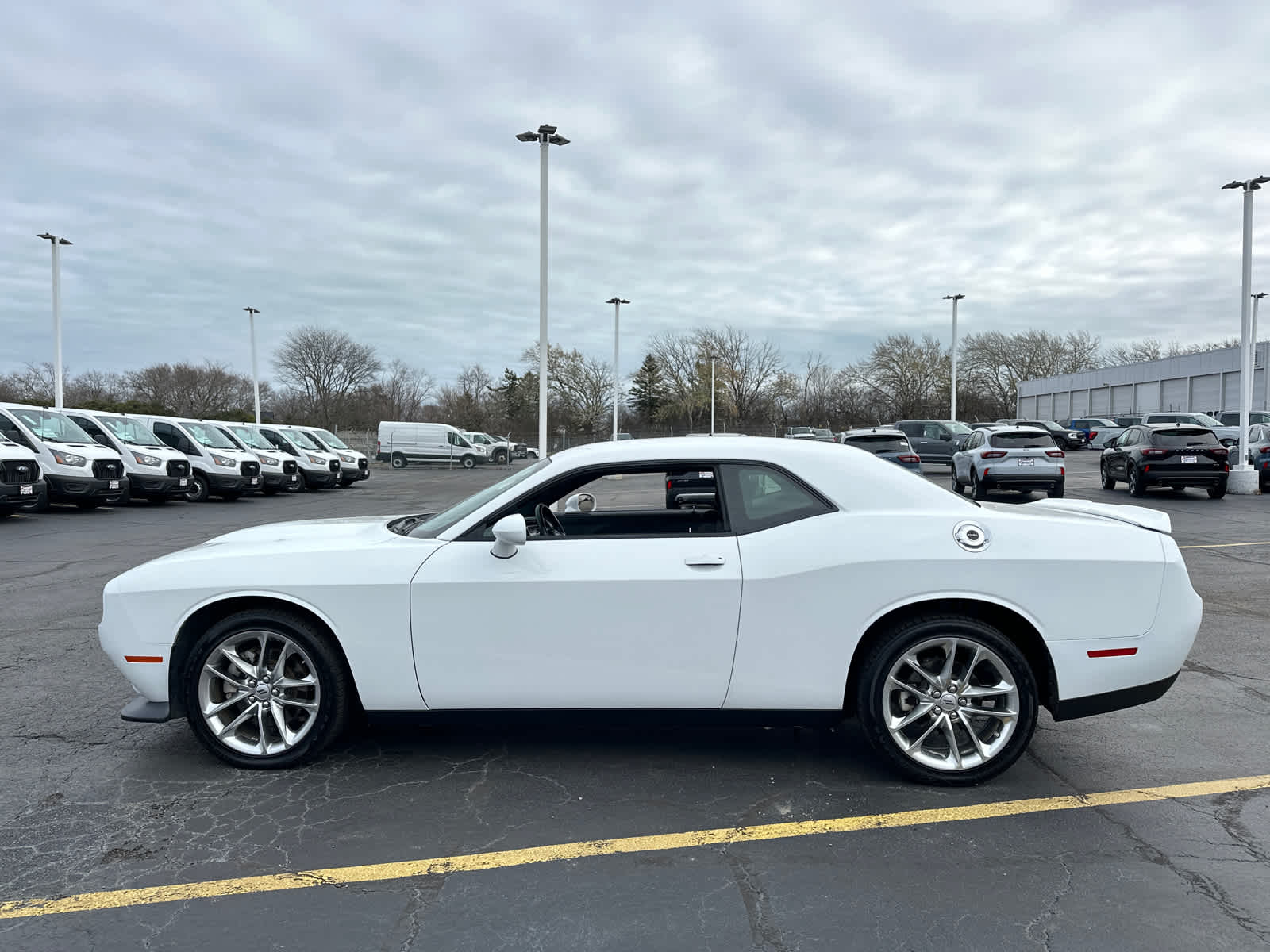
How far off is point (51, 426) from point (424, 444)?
95.8 feet

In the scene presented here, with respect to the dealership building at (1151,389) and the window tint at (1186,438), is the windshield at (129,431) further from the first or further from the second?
the dealership building at (1151,389)

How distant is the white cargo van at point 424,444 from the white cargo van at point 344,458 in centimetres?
1626

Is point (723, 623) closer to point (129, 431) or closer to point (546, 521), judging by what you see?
point (546, 521)

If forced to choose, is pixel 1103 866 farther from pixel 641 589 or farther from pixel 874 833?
pixel 641 589

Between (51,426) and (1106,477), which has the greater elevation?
(51,426)

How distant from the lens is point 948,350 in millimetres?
73188

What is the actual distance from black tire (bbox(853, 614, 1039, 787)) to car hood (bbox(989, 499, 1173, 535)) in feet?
2.52

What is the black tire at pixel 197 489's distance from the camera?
2042 cm

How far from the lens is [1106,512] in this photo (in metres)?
4.16

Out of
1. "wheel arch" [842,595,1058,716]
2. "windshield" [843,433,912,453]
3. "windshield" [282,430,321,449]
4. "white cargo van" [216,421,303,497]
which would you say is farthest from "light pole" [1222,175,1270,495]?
"windshield" [282,430,321,449]

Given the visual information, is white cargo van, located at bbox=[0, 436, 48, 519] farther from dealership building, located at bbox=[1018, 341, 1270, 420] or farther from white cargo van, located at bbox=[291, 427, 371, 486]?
dealership building, located at bbox=[1018, 341, 1270, 420]

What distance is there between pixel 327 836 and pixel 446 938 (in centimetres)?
87

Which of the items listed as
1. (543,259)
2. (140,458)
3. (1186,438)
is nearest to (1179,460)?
(1186,438)

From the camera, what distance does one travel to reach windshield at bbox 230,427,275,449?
78.0 ft
